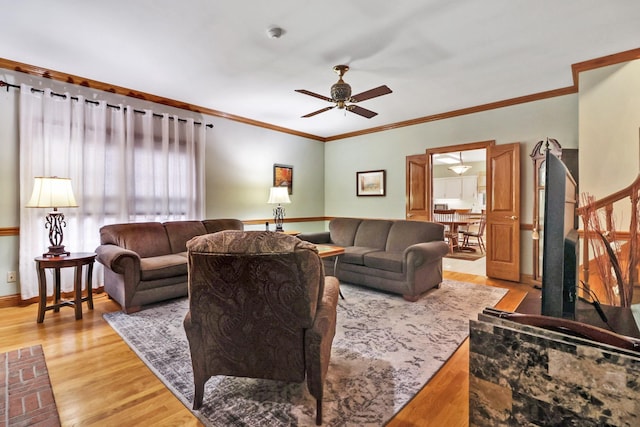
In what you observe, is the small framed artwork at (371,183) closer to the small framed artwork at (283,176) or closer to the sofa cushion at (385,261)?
the small framed artwork at (283,176)

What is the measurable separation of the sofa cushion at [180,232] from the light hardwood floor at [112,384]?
127 cm

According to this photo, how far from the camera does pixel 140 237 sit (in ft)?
12.3

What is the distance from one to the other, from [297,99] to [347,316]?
9.83ft

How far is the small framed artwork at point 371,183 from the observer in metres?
5.92

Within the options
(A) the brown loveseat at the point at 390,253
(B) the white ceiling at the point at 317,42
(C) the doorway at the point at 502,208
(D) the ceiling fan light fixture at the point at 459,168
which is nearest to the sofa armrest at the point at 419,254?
(A) the brown loveseat at the point at 390,253

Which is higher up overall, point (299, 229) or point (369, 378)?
point (299, 229)

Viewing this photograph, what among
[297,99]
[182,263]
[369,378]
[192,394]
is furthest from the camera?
[297,99]

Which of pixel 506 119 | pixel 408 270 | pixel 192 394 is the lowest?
pixel 192 394

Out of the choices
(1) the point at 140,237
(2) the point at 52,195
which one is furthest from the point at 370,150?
(2) the point at 52,195

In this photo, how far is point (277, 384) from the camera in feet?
6.28

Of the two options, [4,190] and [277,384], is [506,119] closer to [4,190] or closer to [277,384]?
[277,384]

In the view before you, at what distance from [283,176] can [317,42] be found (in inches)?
130

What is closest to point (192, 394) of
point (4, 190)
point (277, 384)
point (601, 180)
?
point (277, 384)

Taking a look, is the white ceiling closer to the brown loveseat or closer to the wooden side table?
the brown loveseat
